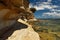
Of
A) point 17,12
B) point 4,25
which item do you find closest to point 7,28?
point 4,25

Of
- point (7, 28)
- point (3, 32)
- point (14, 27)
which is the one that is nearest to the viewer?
point (3, 32)

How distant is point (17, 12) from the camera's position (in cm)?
1467

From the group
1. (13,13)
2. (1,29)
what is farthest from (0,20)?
(13,13)

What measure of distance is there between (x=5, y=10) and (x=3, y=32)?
1481 mm

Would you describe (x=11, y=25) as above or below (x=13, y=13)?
below

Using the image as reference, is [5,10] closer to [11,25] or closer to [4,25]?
[4,25]

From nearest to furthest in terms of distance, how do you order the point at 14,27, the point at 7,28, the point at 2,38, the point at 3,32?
the point at 2,38 → the point at 3,32 → the point at 7,28 → the point at 14,27

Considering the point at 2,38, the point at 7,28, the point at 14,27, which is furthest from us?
the point at 14,27

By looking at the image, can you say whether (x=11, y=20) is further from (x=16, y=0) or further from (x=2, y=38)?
(x=2, y=38)

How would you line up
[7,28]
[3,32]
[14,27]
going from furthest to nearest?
[14,27], [7,28], [3,32]

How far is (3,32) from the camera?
13156mm

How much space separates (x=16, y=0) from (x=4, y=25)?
196 cm

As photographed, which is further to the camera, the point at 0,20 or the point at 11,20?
the point at 11,20

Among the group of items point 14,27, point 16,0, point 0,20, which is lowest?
point 14,27
